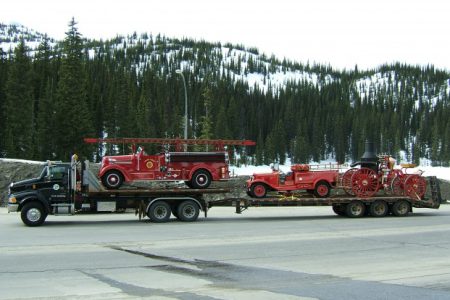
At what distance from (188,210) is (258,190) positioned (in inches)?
138

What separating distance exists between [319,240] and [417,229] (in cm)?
476

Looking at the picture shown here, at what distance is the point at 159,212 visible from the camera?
1878 centimetres

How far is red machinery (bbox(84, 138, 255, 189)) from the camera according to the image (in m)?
18.9

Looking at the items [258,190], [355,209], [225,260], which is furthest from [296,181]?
[225,260]

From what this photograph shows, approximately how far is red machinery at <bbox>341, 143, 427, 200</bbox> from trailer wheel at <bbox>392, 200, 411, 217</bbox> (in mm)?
366

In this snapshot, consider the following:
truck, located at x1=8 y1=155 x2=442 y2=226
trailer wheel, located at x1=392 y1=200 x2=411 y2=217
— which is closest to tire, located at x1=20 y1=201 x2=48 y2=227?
truck, located at x1=8 y1=155 x2=442 y2=226

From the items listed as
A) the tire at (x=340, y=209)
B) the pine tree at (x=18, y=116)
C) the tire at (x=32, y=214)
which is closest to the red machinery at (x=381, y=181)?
the tire at (x=340, y=209)

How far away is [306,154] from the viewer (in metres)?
148

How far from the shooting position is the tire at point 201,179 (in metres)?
19.4

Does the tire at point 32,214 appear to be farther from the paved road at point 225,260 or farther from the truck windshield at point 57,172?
the truck windshield at point 57,172

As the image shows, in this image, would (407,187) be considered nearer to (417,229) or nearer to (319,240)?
(417,229)

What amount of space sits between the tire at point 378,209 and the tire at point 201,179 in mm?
6937

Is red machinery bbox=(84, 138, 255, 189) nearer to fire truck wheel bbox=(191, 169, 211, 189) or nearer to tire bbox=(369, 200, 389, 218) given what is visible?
fire truck wheel bbox=(191, 169, 211, 189)

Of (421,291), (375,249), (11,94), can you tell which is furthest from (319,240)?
(11,94)
